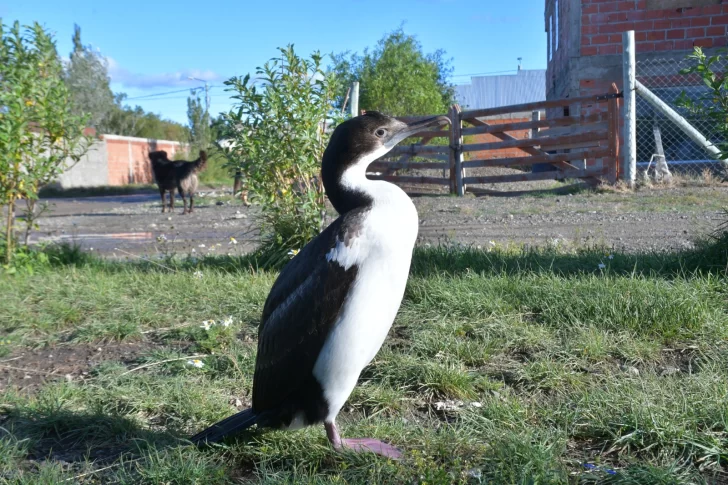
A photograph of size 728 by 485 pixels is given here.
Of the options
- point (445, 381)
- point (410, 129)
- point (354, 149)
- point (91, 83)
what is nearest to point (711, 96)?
point (410, 129)

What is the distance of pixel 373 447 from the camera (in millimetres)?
2504

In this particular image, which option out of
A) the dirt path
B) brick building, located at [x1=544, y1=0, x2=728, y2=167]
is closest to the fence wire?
brick building, located at [x1=544, y1=0, x2=728, y2=167]

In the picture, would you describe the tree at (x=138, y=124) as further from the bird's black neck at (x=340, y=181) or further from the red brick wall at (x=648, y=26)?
the bird's black neck at (x=340, y=181)

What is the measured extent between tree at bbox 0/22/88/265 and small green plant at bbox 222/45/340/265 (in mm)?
1533

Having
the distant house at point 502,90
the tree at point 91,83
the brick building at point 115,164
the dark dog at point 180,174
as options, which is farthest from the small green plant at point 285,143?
the distant house at point 502,90

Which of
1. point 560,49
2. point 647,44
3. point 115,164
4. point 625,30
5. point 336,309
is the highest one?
point 560,49

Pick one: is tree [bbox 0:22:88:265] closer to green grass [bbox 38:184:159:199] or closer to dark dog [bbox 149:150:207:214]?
dark dog [bbox 149:150:207:214]

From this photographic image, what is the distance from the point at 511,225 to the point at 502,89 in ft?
147

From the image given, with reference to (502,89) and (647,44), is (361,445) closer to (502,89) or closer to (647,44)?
(647,44)

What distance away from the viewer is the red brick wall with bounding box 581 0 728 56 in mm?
11938

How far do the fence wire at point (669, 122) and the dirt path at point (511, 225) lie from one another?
2241 millimetres

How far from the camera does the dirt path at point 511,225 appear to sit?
21.8 feet

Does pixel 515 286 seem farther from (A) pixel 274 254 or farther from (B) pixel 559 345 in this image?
(A) pixel 274 254

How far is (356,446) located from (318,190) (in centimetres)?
357
